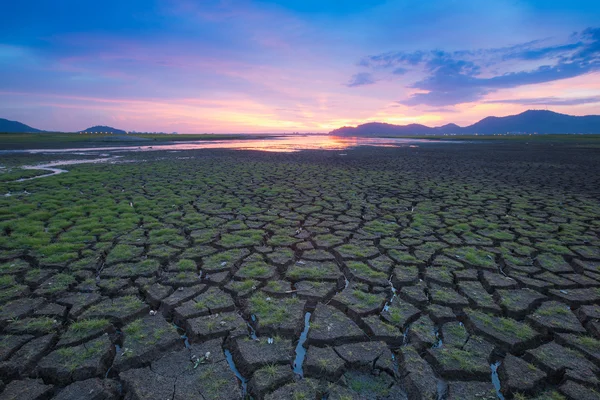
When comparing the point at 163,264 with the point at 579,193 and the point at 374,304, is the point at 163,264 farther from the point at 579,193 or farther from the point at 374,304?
the point at 579,193

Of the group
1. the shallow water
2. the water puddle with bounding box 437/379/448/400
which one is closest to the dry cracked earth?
the water puddle with bounding box 437/379/448/400

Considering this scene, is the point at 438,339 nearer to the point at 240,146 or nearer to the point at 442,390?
the point at 442,390

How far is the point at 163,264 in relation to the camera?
3.72 metres

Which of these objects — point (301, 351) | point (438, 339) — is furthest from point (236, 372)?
point (438, 339)

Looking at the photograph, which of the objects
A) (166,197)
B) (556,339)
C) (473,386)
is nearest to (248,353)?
(473,386)

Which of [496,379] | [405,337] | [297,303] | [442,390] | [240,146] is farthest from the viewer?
[240,146]

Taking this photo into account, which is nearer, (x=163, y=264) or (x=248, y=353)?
(x=248, y=353)

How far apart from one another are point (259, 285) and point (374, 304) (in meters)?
1.24

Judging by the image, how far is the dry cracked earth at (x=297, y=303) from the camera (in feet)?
6.63

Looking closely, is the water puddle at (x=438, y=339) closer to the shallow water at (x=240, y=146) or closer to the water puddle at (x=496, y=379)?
the water puddle at (x=496, y=379)

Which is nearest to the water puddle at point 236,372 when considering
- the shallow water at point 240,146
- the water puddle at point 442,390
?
the water puddle at point 442,390

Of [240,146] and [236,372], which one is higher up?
[240,146]

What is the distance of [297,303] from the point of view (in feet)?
9.58

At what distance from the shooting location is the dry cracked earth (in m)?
2.02
